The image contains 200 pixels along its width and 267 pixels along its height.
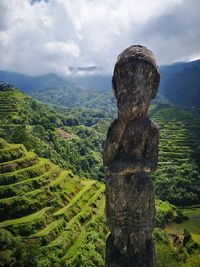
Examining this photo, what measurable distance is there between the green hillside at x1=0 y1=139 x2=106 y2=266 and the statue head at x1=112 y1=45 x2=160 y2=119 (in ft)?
86.0

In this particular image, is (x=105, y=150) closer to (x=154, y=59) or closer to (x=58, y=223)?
(x=154, y=59)

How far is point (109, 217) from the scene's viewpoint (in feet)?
20.8

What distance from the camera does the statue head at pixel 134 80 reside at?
6066mm

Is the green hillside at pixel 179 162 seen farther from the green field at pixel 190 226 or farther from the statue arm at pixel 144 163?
the statue arm at pixel 144 163

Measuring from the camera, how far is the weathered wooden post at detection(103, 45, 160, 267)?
6109 mm

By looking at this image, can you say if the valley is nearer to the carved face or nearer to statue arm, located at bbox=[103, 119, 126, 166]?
statue arm, located at bbox=[103, 119, 126, 166]

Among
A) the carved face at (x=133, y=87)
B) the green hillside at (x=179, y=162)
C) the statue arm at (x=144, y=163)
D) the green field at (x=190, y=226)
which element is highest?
the carved face at (x=133, y=87)

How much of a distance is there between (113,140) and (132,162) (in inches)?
20.8

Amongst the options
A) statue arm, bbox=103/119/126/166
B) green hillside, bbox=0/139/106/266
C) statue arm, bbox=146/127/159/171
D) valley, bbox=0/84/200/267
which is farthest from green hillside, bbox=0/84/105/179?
statue arm, bbox=146/127/159/171

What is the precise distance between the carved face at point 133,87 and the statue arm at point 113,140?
0.22 metres

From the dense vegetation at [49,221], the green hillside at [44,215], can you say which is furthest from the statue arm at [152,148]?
the green hillside at [44,215]

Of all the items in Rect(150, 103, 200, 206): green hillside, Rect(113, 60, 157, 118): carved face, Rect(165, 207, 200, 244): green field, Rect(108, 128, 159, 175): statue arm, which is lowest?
Rect(165, 207, 200, 244): green field

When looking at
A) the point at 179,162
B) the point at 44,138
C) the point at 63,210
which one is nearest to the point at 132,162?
the point at 63,210

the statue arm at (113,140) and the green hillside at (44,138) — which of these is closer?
the statue arm at (113,140)
